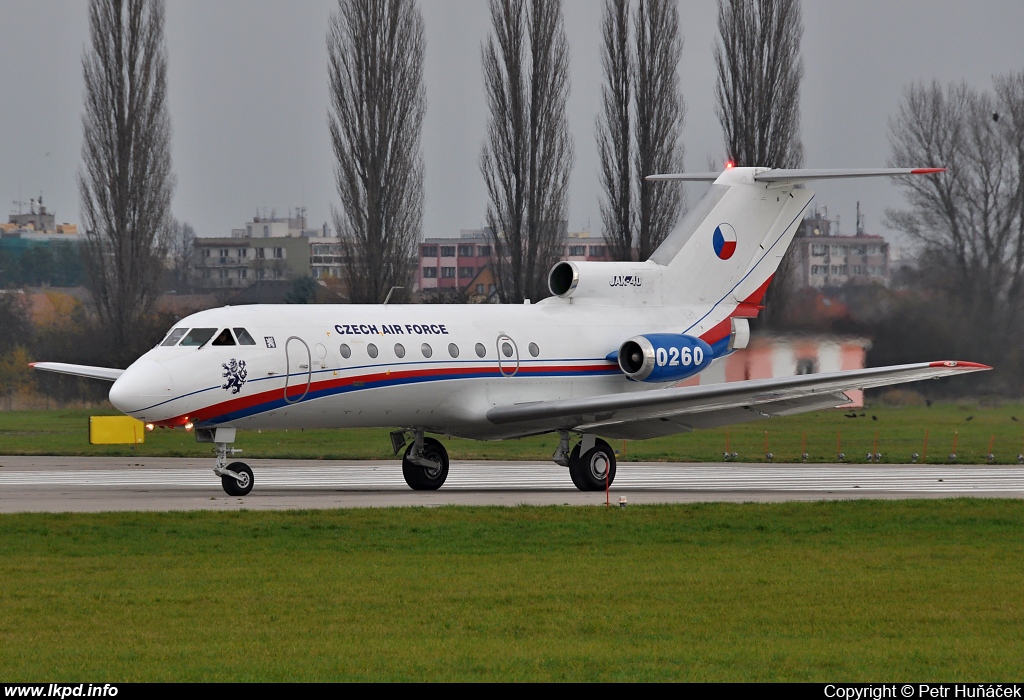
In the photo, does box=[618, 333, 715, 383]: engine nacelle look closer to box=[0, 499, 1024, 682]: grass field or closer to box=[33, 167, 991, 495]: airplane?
box=[33, 167, 991, 495]: airplane

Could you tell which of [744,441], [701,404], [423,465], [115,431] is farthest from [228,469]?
[744,441]

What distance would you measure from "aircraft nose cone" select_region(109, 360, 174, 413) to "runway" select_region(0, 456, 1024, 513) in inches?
60.5

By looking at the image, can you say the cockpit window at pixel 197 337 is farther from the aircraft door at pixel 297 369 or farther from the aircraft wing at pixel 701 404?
the aircraft wing at pixel 701 404

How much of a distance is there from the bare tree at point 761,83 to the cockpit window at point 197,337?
29.1 m

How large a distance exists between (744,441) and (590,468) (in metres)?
15.7

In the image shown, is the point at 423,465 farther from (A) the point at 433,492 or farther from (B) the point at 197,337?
(B) the point at 197,337

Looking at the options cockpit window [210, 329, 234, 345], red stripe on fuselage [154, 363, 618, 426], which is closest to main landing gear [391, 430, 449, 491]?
red stripe on fuselage [154, 363, 618, 426]

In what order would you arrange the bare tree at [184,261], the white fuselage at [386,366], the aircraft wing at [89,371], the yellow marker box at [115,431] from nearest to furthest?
the white fuselage at [386,366] < the aircraft wing at [89,371] < the yellow marker box at [115,431] < the bare tree at [184,261]

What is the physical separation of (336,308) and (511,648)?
14559 mm

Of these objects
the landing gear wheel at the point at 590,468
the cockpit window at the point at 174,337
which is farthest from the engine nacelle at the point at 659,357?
the cockpit window at the point at 174,337

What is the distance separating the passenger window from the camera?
2262 centimetres

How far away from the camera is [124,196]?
4850cm

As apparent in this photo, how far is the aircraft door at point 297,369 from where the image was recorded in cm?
2288

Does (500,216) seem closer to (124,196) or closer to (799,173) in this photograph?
(124,196)
